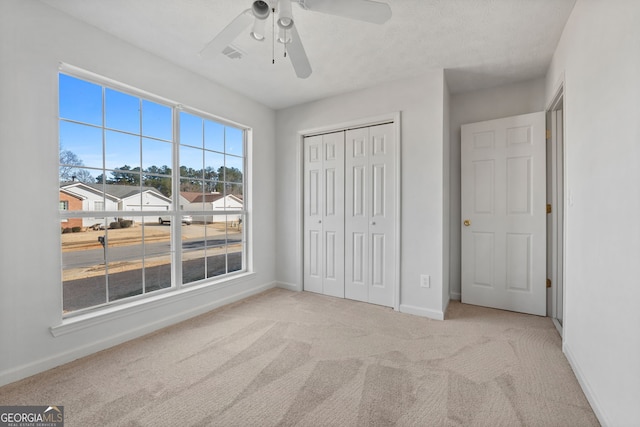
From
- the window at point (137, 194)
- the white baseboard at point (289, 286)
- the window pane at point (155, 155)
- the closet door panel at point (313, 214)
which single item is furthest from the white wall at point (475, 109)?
the window pane at point (155, 155)

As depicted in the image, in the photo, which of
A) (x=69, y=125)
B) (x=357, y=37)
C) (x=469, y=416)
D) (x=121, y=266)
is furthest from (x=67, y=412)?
(x=357, y=37)

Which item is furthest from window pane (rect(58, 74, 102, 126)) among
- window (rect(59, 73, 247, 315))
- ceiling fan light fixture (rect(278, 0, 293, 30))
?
ceiling fan light fixture (rect(278, 0, 293, 30))

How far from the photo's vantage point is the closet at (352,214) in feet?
10.2

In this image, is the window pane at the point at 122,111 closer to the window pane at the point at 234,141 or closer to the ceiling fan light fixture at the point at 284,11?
the window pane at the point at 234,141

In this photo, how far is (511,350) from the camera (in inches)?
82.5

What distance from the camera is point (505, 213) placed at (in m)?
2.95

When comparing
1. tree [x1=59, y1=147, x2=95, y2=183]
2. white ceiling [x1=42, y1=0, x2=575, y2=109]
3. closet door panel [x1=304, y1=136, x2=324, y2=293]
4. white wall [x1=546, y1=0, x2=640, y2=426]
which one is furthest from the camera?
closet door panel [x1=304, y1=136, x2=324, y2=293]

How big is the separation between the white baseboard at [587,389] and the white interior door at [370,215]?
148 cm

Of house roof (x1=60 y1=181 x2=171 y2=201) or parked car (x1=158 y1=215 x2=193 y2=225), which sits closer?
house roof (x1=60 y1=181 x2=171 y2=201)

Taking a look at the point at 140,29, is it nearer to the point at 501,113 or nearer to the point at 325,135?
the point at 325,135

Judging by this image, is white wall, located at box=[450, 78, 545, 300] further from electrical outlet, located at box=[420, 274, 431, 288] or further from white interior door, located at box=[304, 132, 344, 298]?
white interior door, located at box=[304, 132, 344, 298]

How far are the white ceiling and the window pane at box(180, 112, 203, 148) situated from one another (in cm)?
48

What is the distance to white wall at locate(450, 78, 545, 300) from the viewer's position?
9.70ft

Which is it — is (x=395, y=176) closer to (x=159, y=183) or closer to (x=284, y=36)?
(x=284, y=36)
